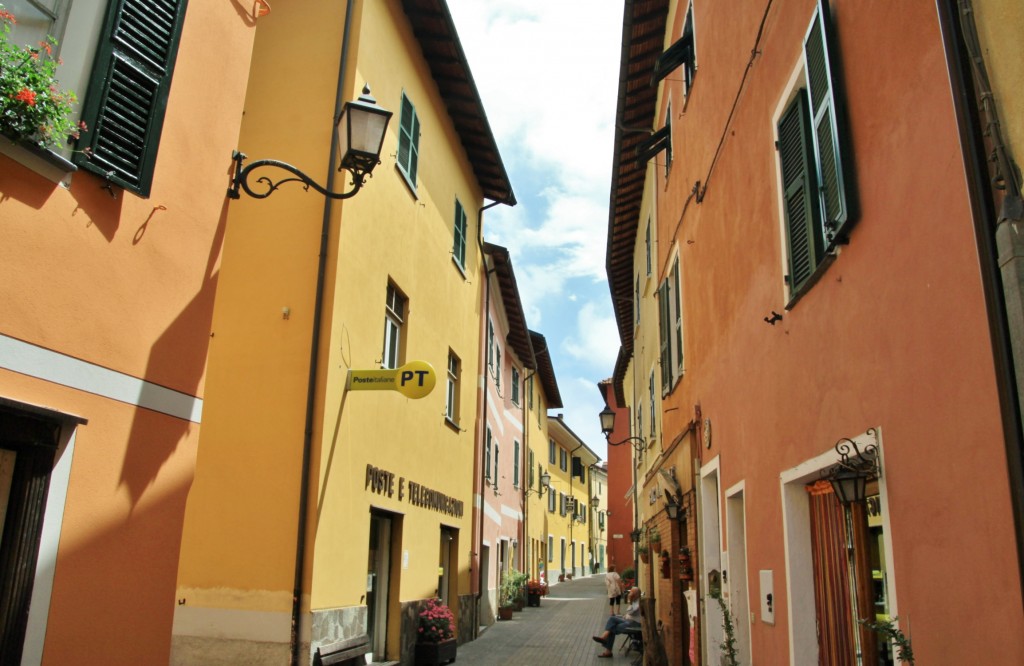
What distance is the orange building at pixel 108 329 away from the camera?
13.3 ft

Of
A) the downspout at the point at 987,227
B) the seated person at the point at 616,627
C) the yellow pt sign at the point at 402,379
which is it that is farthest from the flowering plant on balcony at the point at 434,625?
the downspout at the point at 987,227

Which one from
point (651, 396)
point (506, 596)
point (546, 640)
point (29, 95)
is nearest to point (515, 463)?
point (506, 596)

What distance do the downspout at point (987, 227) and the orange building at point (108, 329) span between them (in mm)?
4179

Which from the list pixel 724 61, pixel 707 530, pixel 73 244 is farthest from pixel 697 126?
pixel 73 244

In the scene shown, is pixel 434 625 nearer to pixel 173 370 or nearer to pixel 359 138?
pixel 173 370

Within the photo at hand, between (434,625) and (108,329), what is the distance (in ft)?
27.9

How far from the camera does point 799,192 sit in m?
5.21

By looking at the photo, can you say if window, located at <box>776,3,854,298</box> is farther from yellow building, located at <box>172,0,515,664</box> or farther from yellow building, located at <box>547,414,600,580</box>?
yellow building, located at <box>547,414,600,580</box>

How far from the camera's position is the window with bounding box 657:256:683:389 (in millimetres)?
11461

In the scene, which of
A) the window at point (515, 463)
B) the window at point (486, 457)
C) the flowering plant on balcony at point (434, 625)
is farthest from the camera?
the window at point (515, 463)

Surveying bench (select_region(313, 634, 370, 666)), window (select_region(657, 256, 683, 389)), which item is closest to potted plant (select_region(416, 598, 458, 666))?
bench (select_region(313, 634, 370, 666))

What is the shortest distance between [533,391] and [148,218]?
25.4 meters

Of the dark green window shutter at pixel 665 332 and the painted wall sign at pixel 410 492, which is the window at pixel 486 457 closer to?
the painted wall sign at pixel 410 492

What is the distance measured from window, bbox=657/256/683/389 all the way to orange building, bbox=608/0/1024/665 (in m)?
1.62
